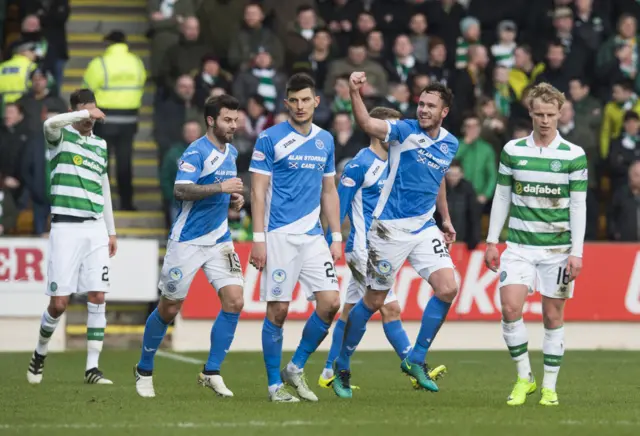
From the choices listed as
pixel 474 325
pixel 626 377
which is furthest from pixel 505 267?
pixel 474 325

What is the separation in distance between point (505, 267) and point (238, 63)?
395 inches

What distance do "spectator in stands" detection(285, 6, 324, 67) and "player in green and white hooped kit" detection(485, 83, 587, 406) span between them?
9.64 metres

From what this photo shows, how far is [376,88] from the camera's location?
1978 cm

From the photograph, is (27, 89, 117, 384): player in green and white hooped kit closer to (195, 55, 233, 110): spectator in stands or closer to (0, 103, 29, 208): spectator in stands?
(0, 103, 29, 208): spectator in stands

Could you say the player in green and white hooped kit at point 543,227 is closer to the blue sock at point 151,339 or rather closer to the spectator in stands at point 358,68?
the blue sock at point 151,339

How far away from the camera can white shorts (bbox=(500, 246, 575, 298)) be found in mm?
10812

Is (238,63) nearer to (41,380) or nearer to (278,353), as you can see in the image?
(41,380)

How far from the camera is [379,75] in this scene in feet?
65.1

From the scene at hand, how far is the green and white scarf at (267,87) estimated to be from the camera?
64.4 ft

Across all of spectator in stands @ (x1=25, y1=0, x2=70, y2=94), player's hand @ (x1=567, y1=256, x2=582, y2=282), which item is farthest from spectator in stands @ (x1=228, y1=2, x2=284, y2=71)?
player's hand @ (x1=567, y1=256, x2=582, y2=282)

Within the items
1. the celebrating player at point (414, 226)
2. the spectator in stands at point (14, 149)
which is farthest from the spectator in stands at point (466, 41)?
the celebrating player at point (414, 226)

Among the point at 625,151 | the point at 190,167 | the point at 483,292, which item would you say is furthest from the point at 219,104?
the point at 625,151

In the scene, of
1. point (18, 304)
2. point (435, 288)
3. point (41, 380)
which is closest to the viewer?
point (435, 288)

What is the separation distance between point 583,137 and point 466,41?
236 centimetres
